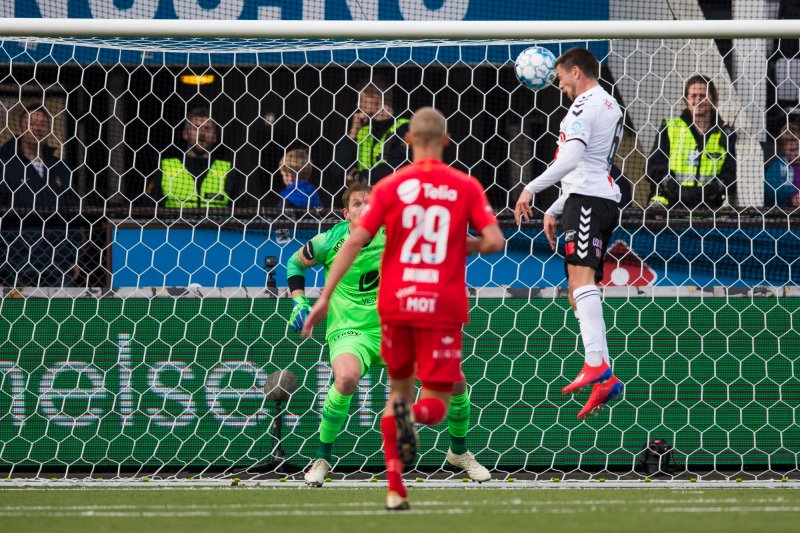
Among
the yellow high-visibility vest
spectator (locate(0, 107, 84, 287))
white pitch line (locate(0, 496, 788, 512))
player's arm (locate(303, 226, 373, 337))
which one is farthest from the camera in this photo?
the yellow high-visibility vest

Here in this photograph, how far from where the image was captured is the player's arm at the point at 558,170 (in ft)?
22.7

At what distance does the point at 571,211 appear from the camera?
7148 mm

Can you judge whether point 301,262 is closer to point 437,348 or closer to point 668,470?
point 437,348

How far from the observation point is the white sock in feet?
23.0

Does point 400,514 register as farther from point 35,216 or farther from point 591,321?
point 35,216

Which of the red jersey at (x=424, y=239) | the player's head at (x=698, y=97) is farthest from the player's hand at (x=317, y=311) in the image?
the player's head at (x=698, y=97)

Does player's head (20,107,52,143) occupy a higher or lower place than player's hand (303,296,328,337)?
higher

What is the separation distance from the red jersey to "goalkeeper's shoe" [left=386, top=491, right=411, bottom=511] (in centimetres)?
76

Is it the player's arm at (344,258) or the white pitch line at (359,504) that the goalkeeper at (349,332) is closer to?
the white pitch line at (359,504)

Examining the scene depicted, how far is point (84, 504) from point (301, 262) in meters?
1.99

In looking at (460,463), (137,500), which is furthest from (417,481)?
(137,500)

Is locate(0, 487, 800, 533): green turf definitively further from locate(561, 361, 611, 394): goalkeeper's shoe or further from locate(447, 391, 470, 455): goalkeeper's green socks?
locate(561, 361, 611, 394): goalkeeper's shoe

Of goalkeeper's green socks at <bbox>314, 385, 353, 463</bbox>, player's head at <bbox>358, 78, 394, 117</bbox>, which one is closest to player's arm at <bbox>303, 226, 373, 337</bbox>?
goalkeeper's green socks at <bbox>314, 385, 353, 463</bbox>

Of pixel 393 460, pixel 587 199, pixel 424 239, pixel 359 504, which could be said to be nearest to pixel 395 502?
pixel 393 460
